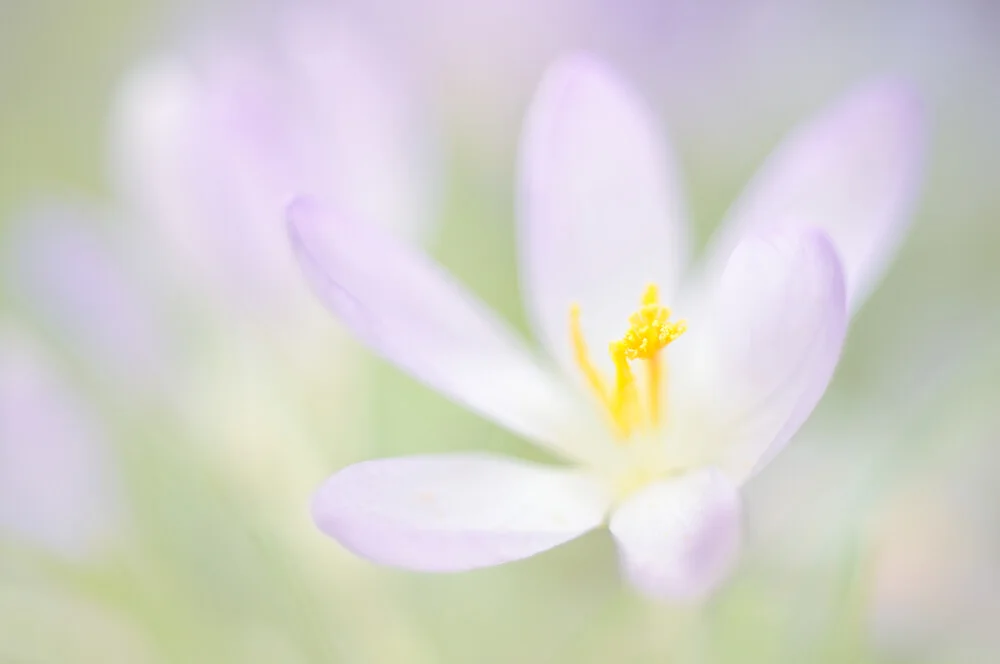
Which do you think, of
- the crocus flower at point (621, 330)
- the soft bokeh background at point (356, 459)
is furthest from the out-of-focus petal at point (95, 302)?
the crocus flower at point (621, 330)

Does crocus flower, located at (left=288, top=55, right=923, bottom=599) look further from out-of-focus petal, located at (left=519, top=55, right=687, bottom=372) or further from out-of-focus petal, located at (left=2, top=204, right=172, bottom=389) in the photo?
out-of-focus petal, located at (left=2, top=204, right=172, bottom=389)

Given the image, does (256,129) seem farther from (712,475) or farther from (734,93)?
(734,93)

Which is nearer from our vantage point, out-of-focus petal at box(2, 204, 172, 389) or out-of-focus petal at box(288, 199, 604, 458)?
out-of-focus petal at box(288, 199, 604, 458)

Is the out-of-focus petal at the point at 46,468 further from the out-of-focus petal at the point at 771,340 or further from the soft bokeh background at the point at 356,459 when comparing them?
the out-of-focus petal at the point at 771,340

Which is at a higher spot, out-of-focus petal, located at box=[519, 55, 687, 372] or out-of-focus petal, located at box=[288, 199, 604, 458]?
out-of-focus petal, located at box=[519, 55, 687, 372]

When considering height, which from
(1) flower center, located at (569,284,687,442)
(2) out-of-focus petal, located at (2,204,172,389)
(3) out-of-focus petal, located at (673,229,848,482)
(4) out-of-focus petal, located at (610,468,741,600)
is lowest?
(4) out-of-focus petal, located at (610,468,741,600)

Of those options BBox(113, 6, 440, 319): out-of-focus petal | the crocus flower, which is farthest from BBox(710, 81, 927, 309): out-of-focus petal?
BBox(113, 6, 440, 319): out-of-focus petal

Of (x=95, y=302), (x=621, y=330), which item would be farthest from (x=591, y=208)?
(x=95, y=302)
